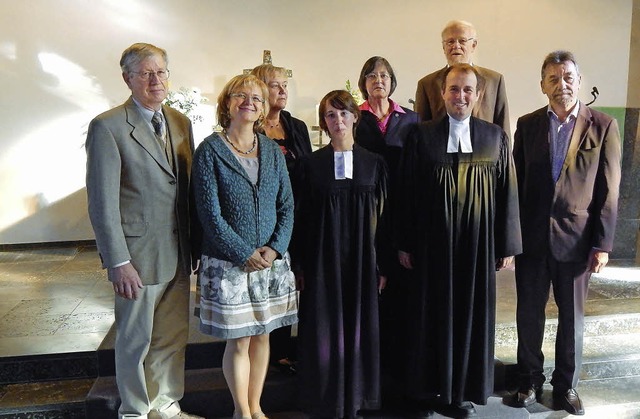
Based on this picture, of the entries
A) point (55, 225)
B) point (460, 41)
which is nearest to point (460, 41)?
point (460, 41)

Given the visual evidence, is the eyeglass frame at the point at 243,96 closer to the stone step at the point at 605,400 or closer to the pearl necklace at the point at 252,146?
the pearl necklace at the point at 252,146

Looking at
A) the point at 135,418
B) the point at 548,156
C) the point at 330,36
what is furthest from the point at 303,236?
the point at 330,36

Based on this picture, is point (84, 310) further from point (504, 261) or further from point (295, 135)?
point (504, 261)

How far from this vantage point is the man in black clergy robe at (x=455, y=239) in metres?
2.20

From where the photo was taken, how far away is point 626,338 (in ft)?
10.6

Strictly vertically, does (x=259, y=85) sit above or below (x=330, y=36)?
below

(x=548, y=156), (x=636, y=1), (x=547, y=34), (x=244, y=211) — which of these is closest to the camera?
(x=244, y=211)

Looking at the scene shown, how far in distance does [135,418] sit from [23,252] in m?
3.87

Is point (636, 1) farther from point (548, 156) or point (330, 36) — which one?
point (548, 156)

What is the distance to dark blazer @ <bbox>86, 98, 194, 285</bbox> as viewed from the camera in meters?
1.95

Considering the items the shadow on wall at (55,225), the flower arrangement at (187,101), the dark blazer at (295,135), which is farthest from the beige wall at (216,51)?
the dark blazer at (295,135)

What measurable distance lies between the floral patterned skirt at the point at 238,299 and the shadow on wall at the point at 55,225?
3.95m

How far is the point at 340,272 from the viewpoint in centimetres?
220

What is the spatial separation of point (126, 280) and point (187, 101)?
3.44 metres
